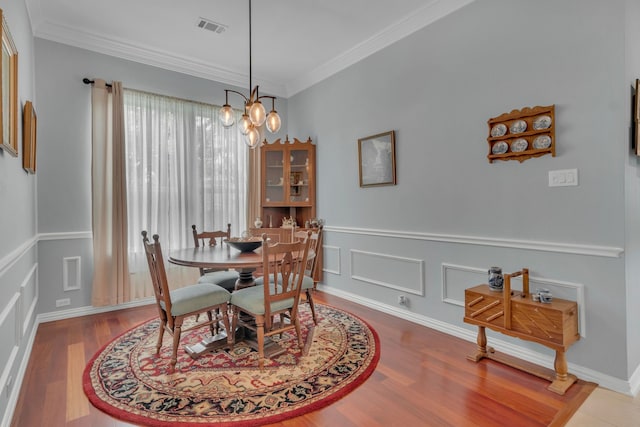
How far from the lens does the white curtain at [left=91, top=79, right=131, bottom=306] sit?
360cm

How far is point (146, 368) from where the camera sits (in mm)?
2395

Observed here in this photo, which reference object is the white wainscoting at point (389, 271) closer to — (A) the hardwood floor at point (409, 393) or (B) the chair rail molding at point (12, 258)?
(A) the hardwood floor at point (409, 393)

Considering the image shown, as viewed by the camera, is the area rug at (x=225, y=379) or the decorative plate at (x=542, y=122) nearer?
the area rug at (x=225, y=379)

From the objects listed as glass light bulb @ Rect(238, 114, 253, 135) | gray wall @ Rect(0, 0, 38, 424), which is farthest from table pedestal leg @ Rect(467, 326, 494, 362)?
gray wall @ Rect(0, 0, 38, 424)

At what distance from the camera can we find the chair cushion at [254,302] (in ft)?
7.96

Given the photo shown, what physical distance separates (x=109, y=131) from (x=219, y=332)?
2552mm

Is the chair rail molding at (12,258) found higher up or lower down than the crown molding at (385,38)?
lower down

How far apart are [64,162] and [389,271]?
366 cm

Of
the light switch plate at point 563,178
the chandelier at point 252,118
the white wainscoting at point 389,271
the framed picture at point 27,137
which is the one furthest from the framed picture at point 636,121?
the framed picture at point 27,137

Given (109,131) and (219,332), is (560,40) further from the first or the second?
(109,131)

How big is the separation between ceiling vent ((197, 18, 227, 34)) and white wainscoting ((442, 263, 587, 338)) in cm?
328

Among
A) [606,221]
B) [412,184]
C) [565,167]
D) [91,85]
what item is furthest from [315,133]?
[606,221]

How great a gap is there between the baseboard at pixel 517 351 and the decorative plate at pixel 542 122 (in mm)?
1658

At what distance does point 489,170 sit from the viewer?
271 cm
